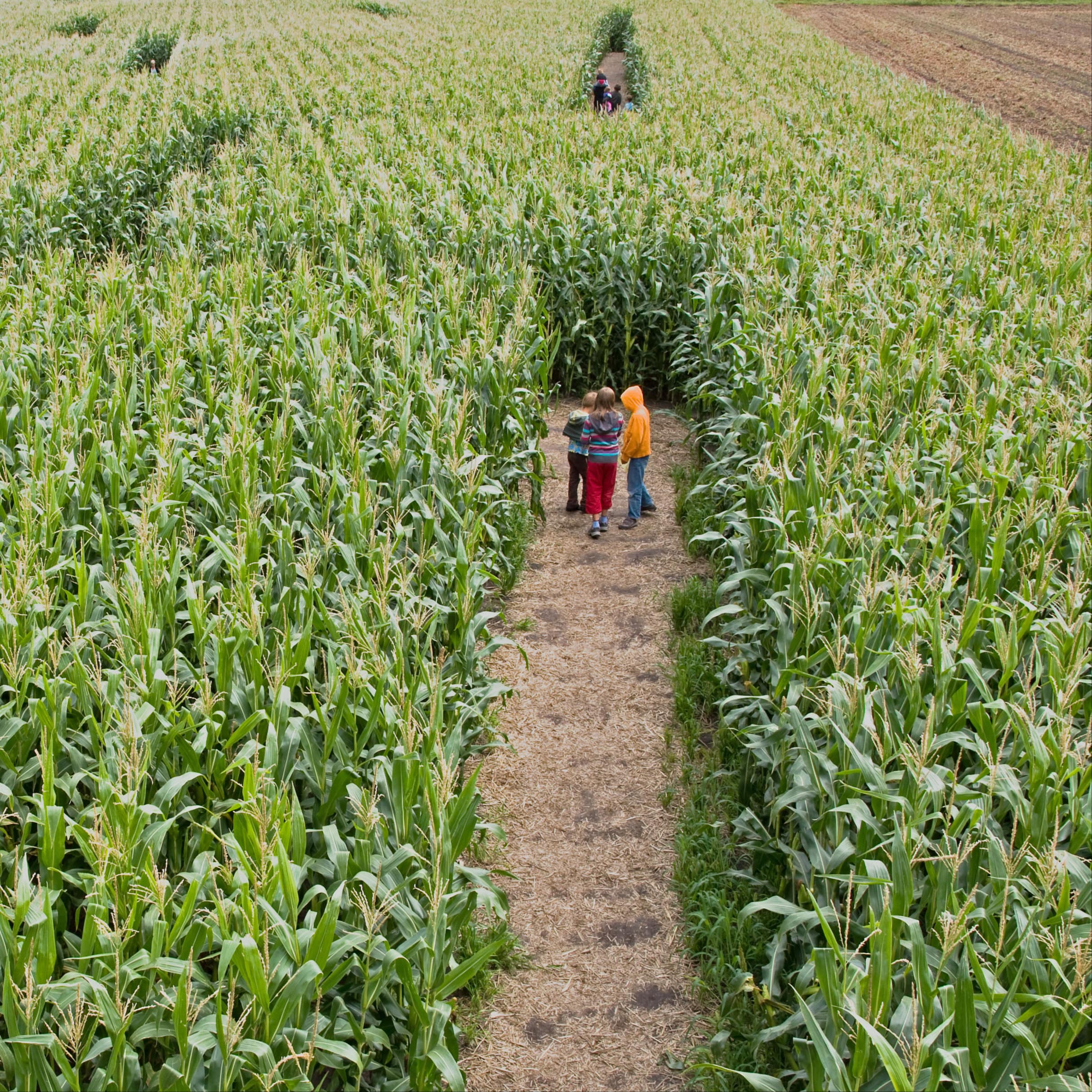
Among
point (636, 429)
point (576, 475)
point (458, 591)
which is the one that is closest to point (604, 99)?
point (576, 475)

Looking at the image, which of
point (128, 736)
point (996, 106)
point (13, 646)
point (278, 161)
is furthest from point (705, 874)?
point (996, 106)

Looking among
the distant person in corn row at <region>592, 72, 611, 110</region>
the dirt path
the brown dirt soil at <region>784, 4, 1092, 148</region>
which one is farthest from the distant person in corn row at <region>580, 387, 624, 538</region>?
the dirt path

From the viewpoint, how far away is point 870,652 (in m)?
5.07

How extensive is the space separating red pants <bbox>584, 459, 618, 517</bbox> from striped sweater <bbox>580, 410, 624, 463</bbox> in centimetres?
7

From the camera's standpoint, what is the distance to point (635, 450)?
29.3 feet

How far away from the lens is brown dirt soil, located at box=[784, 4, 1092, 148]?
2847cm

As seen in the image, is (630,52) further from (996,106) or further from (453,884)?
(453,884)

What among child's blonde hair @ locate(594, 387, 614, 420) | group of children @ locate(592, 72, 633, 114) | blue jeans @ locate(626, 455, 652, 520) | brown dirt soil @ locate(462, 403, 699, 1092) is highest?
group of children @ locate(592, 72, 633, 114)

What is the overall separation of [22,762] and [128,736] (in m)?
0.88

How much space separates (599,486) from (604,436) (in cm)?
44

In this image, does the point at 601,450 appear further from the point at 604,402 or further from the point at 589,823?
the point at 589,823

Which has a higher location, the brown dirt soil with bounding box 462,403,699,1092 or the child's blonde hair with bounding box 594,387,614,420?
the child's blonde hair with bounding box 594,387,614,420

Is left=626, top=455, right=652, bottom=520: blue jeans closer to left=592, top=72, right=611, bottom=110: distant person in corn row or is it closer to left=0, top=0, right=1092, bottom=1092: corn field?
left=0, top=0, right=1092, bottom=1092: corn field

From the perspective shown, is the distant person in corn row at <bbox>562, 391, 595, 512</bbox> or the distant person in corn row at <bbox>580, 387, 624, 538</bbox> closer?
the distant person in corn row at <bbox>580, 387, 624, 538</bbox>
